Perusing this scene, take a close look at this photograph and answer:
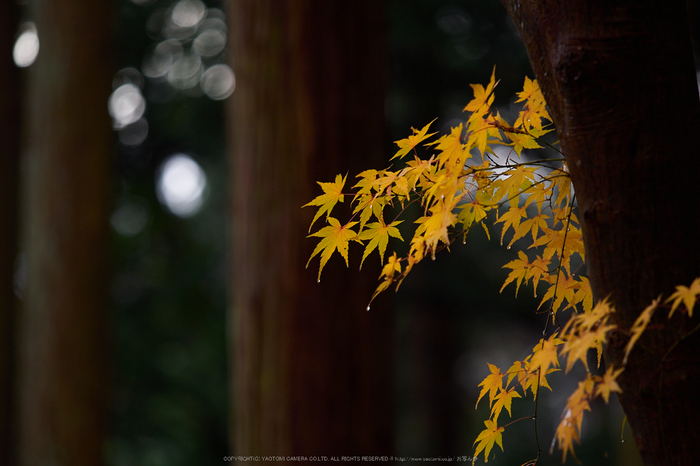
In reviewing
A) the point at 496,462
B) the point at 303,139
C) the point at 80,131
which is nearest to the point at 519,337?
the point at 496,462

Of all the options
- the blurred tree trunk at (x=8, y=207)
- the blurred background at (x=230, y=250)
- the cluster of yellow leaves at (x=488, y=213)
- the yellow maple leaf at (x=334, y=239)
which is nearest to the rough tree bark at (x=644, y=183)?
the cluster of yellow leaves at (x=488, y=213)

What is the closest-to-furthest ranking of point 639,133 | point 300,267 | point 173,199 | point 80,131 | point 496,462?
point 639,133
point 300,267
point 80,131
point 496,462
point 173,199

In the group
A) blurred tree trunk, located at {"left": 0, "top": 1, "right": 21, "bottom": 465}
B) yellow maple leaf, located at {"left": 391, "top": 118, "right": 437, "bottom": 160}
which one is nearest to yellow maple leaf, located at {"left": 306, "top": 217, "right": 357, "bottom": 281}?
yellow maple leaf, located at {"left": 391, "top": 118, "right": 437, "bottom": 160}

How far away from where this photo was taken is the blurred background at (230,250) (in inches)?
65.1

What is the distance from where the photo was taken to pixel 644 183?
0.52m

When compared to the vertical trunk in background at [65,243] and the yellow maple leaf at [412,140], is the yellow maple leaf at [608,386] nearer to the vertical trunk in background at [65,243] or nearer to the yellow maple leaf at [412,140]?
the yellow maple leaf at [412,140]

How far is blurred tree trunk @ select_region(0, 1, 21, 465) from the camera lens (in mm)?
3502

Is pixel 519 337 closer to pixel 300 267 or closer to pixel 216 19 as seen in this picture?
pixel 216 19

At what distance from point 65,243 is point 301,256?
2.11 meters

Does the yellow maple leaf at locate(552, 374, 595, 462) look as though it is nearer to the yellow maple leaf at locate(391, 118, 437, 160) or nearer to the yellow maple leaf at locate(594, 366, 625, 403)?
the yellow maple leaf at locate(594, 366, 625, 403)

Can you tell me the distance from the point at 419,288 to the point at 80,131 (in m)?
3.37

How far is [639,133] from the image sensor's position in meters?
0.52

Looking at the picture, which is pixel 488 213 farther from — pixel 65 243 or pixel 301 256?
pixel 65 243

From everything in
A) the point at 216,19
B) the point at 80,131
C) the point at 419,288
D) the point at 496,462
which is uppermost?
the point at 216,19
